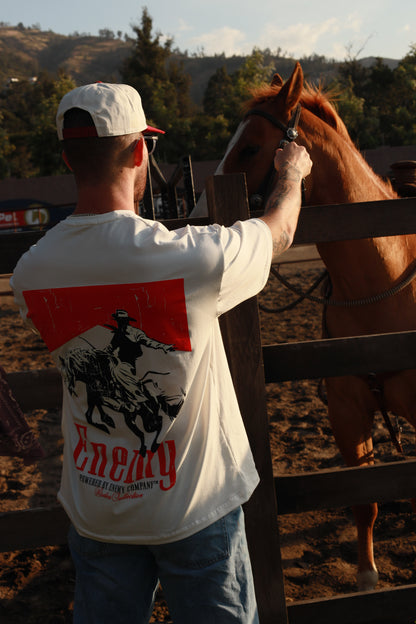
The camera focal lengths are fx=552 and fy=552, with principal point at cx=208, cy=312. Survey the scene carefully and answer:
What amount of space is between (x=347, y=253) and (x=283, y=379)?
99cm

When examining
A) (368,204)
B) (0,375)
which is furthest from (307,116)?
(0,375)

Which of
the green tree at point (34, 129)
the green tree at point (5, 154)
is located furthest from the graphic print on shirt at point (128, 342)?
the green tree at point (5, 154)

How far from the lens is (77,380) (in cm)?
143

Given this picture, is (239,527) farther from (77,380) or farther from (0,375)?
(0,375)

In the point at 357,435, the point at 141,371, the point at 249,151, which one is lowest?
the point at 357,435

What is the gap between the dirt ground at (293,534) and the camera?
2.89 meters

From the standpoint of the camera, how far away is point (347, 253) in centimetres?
279

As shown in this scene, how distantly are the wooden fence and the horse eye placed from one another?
983 millimetres

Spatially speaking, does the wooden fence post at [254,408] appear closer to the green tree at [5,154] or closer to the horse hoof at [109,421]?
the horse hoof at [109,421]

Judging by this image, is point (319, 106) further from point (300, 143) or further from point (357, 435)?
point (357, 435)

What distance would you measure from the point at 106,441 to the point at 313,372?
3.04 feet

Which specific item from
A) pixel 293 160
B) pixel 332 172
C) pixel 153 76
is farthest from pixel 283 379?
pixel 153 76

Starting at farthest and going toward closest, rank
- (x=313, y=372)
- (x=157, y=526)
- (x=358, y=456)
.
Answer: (x=358, y=456)
(x=313, y=372)
(x=157, y=526)

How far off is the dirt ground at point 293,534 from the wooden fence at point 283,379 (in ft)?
2.66
